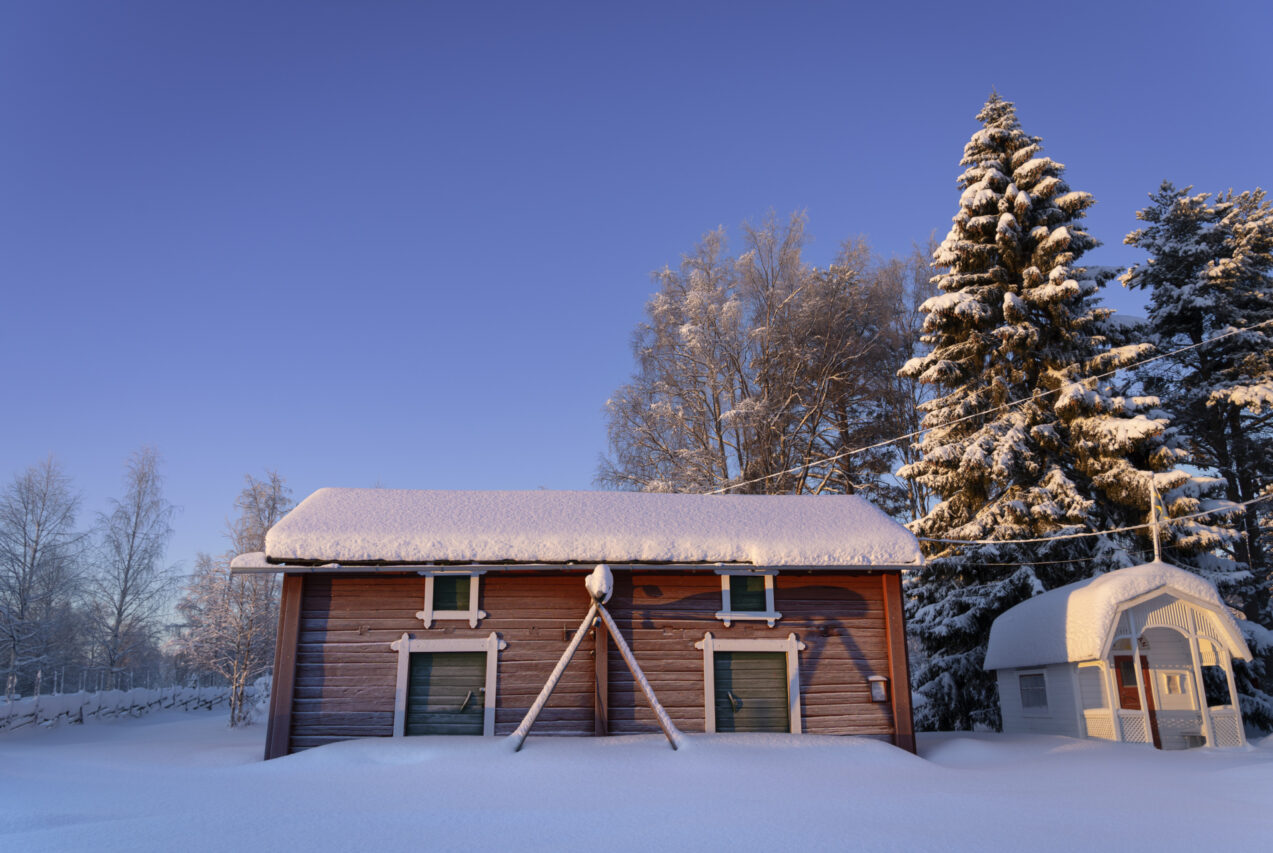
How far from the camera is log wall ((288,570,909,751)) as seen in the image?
43.9 ft

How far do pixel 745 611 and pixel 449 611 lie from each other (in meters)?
5.09

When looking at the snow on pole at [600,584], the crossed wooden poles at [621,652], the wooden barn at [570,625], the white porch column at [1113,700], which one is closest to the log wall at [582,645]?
the wooden barn at [570,625]

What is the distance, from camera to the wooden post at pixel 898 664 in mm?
13953

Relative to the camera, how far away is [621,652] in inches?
507

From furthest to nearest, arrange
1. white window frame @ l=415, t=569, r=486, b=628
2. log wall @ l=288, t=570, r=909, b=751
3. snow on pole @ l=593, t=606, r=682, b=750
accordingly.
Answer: white window frame @ l=415, t=569, r=486, b=628 < log wall @ l=288, t=570, r=909, b=751 < snow on pole @ l=593, t=606, r=682, b=750

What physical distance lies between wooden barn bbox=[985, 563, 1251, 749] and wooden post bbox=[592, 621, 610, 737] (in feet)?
31.4

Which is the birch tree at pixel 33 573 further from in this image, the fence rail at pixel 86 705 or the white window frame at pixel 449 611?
the white window frame at pixel 449 611

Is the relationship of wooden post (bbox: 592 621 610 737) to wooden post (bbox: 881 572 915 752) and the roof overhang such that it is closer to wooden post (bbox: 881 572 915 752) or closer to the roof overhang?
the roof overhang

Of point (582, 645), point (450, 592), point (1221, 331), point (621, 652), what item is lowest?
point (621, 652)

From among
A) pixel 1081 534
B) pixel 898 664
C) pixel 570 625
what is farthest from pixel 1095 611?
pixel 570 625

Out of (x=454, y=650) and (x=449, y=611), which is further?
(x=449, y=611)

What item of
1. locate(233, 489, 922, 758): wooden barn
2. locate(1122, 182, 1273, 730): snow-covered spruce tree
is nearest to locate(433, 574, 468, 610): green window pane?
locate(233, 489, 922, 758): wooden barn

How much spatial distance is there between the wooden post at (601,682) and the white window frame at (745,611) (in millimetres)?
2041

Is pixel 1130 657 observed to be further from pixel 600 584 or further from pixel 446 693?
pixel 446 693
